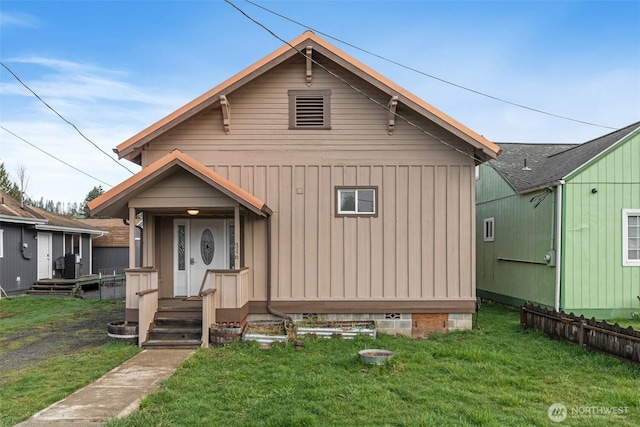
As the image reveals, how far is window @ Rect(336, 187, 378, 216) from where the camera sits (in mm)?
9953

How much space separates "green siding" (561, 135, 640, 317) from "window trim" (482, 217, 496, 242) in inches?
156

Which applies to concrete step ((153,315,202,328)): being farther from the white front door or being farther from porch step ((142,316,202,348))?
the white front door

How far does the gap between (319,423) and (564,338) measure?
586cm

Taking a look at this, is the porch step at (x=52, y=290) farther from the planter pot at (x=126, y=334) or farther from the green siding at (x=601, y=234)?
the green siding at (x=601, y=234)

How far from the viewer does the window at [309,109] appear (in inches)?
394

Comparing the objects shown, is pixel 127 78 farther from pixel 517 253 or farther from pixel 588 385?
pixel 588 385

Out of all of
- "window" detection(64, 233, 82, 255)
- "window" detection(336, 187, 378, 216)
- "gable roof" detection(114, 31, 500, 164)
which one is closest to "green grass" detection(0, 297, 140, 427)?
"gable roof" detection(114, 31, 500, 164)

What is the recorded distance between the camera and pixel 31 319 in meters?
12.1

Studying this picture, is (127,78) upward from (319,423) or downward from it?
upward

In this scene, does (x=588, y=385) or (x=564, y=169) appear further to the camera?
(x=564, y=169)

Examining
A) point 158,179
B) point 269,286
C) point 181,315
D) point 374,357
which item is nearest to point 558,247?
point 374,357

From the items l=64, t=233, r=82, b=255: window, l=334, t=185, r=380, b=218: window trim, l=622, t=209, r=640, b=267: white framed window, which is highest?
l=334, t=185, r=380, b=218: window trim

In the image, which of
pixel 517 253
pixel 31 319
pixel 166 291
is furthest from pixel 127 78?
pixel 517 253

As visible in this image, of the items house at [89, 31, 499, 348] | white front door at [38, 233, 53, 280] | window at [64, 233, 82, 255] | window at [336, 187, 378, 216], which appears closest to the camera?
house at [89, 31, 499, 348]
